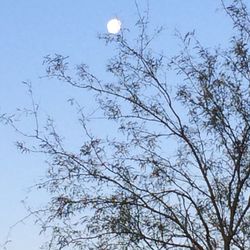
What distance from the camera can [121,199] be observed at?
10.6 metres

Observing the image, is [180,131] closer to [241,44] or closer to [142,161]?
[142,161]

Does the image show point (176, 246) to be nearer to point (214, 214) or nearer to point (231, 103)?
point (214, 214)

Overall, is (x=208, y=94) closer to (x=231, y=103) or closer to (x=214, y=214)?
(x=231, y=103)

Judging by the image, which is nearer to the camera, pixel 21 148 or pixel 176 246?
pixel 176 246

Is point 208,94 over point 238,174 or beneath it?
over

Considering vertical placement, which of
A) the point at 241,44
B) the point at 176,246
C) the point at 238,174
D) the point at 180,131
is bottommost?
the point at 176,246

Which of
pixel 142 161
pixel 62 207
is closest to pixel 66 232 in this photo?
pixel 62 207

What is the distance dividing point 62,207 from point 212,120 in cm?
221

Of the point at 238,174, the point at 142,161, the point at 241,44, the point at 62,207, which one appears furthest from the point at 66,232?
the point at 241,44

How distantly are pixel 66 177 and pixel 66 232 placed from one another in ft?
2.36

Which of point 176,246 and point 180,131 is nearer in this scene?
point 176,246

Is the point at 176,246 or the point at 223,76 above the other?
the point at 223,76

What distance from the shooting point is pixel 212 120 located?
10.9 metres

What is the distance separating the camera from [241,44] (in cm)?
1089
